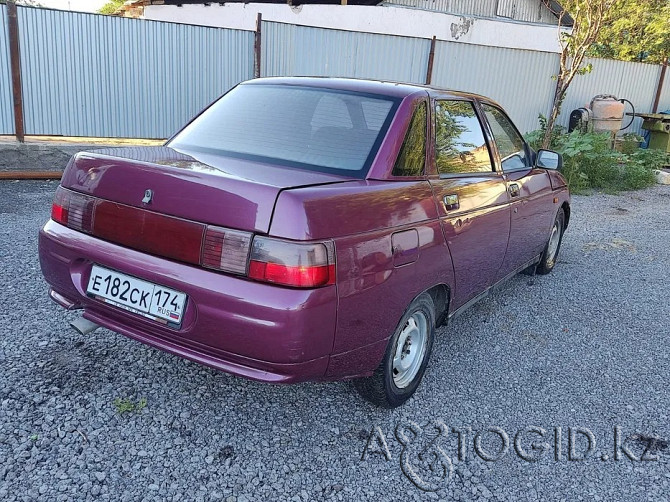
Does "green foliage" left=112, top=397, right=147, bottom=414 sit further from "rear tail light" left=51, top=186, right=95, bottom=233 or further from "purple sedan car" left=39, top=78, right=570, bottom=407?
"rear tail light" left=51, top=186, right=95, bottom=233

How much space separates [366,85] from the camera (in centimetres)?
311

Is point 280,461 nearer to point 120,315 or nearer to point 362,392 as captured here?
point 362,392

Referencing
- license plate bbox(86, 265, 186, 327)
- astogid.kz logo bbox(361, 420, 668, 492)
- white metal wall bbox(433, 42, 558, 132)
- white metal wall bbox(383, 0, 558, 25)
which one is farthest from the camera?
white metal wall bbox(383, 0, 558, 25)

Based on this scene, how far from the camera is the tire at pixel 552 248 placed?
5.06 meters

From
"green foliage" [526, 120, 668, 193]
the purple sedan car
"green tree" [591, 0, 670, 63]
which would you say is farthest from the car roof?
"green tree" [591, 0, 670, 63]

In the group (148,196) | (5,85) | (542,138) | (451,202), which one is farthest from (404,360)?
(542,138)

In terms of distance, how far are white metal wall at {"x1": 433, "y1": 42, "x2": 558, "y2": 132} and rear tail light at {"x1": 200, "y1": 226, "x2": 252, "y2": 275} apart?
30.7 ft

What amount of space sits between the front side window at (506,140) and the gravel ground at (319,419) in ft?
3.84

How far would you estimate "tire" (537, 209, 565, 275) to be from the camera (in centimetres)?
506

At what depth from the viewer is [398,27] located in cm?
1603

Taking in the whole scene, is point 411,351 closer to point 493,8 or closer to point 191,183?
point 191,183

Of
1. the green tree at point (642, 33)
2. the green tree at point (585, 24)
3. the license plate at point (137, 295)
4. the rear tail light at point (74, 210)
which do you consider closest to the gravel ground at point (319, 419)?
the license plate at point (137, 295)

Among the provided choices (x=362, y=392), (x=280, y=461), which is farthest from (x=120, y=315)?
(x=362, y=392)

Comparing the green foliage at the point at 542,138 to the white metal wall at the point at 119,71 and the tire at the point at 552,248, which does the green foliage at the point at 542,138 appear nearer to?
the white metal wall at the point at 119,71
